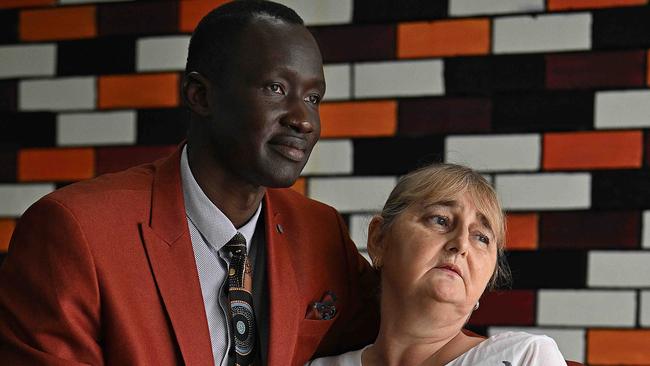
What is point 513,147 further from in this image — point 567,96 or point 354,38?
point 354,38

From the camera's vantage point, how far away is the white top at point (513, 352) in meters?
1.47

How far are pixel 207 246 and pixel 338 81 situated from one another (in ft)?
2.52

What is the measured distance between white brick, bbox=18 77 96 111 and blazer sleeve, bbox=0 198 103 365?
1.04 meters

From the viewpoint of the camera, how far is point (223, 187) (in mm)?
1603

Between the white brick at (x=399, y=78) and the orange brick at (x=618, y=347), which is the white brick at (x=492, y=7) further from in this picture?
the orange brick at (x=618, y=347)

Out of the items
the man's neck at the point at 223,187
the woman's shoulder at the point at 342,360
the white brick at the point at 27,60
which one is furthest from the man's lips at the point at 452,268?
the white brick at the point at 27,60

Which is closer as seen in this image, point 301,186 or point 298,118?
point 298,118

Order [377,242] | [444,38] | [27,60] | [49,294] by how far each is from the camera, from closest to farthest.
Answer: [49,294] < [377,242] < [444,38] < [27,60]

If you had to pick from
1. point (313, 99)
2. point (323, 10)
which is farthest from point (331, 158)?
point (313, 99)

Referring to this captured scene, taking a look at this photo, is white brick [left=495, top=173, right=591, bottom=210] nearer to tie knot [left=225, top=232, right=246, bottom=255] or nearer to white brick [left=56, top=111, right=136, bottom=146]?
tie knot [left=225, top=232, right=246, bottom=255]

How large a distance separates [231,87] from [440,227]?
0.46 m

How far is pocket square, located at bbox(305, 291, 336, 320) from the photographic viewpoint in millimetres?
1688

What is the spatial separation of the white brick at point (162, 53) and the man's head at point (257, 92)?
0.73 meters

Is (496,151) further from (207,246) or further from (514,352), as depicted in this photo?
(207,246)
